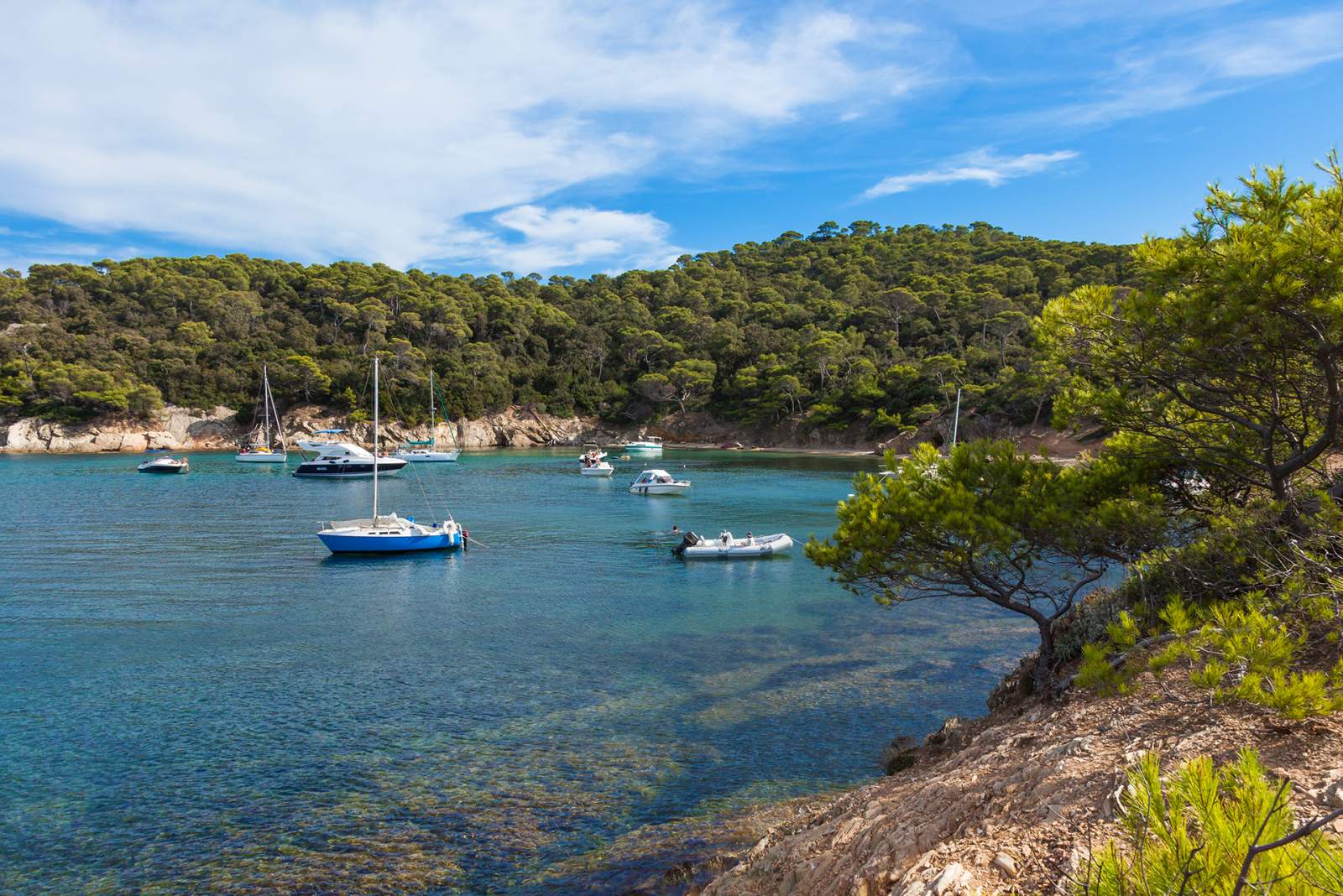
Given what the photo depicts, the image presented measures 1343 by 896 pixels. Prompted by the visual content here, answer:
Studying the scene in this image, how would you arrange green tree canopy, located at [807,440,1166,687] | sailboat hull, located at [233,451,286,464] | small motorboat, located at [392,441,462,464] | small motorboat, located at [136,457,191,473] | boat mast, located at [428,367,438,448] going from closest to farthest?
green tree canopy, located at [807,440,1166,687] < small motorboat, located at [136,457,191,473] < sailboat hull, located at [233,451,286,464] < small motorboat, located at [392,441,462,464] < boat mast, located at [428,367,438,448]

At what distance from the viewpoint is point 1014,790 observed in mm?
6277

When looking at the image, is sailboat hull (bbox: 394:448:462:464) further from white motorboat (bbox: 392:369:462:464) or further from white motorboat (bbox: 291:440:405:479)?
white motorboat (bbox: 291:440:405:479)

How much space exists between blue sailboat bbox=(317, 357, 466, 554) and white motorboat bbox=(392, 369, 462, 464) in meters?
33.3

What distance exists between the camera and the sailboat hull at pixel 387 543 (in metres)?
29.3

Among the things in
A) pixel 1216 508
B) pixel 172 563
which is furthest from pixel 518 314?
pixel 1216 508

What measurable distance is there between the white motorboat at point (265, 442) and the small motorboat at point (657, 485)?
38.5m

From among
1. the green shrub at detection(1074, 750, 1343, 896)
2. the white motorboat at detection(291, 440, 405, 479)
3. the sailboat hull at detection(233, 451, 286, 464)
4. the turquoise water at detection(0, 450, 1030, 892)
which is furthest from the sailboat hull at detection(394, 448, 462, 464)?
the green shrub at detection(1074, 750, 1343, 896)

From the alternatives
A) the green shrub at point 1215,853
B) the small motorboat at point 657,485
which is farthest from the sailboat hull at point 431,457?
the green shrub at point 1215,853

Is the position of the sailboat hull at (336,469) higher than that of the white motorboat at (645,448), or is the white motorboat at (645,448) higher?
the white motorboat at (645,448)

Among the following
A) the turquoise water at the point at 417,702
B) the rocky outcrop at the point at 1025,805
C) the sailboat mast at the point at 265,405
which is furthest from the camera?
the sailboat mast at the point at 265,405

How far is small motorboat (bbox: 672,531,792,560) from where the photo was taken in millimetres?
28984

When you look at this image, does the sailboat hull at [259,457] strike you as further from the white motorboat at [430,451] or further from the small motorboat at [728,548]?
the small motorboat at [728,548]

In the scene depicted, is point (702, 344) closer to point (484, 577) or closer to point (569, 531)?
point (569, 531)

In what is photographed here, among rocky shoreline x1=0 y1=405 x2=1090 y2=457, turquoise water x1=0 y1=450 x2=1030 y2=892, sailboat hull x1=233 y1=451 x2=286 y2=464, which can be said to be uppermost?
rocky shoreline x1=0 y1=405 x2=1090 y2=457
